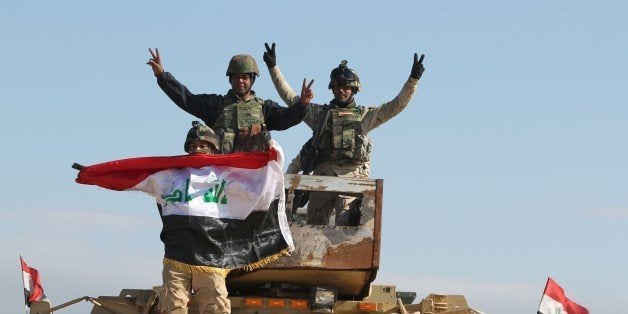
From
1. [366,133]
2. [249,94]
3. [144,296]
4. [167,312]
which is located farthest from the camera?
[366,133]

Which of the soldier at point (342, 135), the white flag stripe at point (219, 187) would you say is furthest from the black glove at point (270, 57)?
the white flag stripe at point (219, 187)

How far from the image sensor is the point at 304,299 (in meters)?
14.1

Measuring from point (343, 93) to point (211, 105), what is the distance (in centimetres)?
152

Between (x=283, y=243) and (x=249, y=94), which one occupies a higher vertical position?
(x=249, y=94)

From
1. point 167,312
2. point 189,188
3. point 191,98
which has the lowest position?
point 167,312

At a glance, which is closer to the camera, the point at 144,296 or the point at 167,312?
the point at 167,312

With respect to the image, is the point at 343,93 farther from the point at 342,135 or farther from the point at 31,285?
the point at 31,285

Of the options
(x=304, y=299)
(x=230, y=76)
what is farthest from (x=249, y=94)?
(x=304, y=299)

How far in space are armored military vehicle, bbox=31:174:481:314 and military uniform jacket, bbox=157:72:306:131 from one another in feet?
3.58

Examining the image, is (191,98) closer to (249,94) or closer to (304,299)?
(249,94)

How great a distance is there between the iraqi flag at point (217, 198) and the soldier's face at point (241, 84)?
1210 mm

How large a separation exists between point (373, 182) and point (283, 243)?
41.2 inches

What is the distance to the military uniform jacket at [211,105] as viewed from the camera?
15.1m

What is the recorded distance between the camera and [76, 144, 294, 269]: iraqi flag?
1353cm
